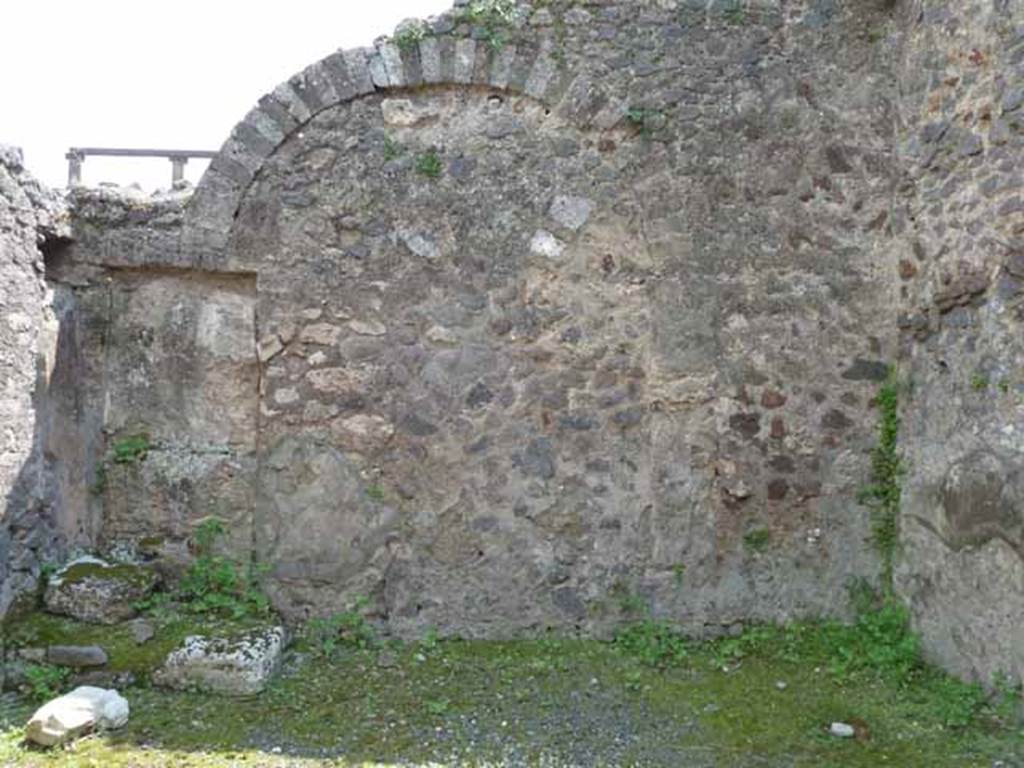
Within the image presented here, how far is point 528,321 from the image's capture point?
16.0 ft

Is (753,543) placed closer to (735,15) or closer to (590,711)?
(590,711)

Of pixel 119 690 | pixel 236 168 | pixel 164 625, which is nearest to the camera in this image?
pixel 119 690

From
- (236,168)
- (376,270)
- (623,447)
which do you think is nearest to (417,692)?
(623,447)

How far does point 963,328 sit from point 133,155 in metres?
6.79

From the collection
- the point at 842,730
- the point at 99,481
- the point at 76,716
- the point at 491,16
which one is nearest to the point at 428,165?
the point at 491,16

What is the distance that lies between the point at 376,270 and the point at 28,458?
1994 mm

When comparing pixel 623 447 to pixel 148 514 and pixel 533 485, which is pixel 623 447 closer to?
pixel 533 485

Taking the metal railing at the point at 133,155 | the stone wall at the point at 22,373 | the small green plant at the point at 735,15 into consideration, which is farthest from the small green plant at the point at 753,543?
the metal railing at the point at 133,155

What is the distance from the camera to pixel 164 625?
173 inches

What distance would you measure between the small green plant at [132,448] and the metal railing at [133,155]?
3422 mm

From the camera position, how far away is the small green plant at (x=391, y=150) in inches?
192

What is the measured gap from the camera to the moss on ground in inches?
139

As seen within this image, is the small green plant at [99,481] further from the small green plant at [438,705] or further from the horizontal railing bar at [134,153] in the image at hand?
the horizontal railing bar at [134,153]

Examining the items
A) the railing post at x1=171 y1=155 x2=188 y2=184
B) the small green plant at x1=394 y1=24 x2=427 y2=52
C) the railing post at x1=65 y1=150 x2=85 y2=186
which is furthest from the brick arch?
the railing post at x1=65 y1=150 x2=85 y2=186
